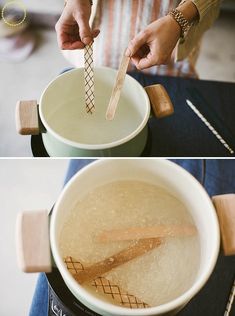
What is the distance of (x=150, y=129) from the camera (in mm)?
443

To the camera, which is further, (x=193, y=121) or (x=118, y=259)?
(x=193, y=121)

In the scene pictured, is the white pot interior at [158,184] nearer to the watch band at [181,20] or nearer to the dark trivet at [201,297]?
the dark trivet at [201,297]

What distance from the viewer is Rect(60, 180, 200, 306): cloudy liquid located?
0.33 m

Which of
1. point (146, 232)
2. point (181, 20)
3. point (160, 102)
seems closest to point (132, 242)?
point (146, 232)

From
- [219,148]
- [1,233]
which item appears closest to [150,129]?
[219,148]

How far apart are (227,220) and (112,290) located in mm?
102

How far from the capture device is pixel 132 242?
35cm

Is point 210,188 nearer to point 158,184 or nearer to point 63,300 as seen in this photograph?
point 158,184

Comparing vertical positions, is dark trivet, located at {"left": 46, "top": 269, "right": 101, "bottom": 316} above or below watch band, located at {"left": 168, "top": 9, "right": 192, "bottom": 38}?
below

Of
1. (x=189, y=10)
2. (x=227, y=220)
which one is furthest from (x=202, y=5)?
(x=227, y=220)

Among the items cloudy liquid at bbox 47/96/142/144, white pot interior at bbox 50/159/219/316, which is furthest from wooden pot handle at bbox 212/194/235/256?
cloudy liquid at bbox 47/96/142/144

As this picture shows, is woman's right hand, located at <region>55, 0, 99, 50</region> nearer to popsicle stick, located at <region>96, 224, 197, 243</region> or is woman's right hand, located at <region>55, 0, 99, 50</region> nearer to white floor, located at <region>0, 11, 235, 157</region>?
white floor, located at <region>0, 11, 235, 157</region>

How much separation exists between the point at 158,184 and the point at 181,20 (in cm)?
17

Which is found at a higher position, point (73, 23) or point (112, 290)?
point (73, 23)
